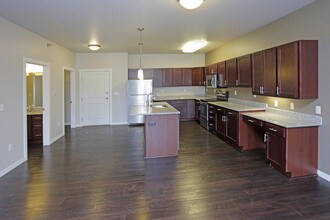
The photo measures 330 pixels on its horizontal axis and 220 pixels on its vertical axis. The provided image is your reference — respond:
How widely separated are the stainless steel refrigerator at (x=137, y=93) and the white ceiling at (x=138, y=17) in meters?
2.77

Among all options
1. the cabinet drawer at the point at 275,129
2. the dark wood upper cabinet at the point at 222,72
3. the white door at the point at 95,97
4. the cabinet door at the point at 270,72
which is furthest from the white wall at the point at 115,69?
the cabinet drawer at the point at 275,129

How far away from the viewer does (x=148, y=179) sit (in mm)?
3818

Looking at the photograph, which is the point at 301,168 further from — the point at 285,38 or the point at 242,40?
the point at 242,40

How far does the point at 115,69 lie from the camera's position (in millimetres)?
8906

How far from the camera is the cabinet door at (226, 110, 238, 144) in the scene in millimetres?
5418

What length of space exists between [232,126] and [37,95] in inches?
214

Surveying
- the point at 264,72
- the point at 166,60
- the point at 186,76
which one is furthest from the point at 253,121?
the point at 166,60

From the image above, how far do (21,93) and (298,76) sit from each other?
15.9 feet

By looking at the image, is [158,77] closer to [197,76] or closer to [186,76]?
[186,76]

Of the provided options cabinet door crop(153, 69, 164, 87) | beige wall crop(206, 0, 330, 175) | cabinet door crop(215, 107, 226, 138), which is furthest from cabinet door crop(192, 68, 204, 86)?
beige wall crop(206, 0, 330, 175)

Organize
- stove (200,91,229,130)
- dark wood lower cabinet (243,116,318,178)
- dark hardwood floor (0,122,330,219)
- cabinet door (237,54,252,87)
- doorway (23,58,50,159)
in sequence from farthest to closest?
stove (200,91,229,130)
cabinet door (237,54,252,87)
doorway (23,58,50,159)
dark wood lower cabinet (243,116,318,178)
dark hardwood floor (0,122,330,219)

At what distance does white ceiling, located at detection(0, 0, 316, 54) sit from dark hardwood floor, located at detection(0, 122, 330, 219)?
8.54 ft

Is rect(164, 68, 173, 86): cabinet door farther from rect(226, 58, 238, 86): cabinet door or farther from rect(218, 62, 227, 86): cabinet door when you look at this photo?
rect(226, 58, 238, 86): cabinet door

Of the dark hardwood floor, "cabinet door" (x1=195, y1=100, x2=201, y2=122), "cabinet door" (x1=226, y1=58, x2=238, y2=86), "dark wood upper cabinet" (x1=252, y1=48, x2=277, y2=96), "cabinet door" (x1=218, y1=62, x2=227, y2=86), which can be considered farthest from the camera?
"cabinet door" (x1=195, y1=100, x2=201, y2=122)
